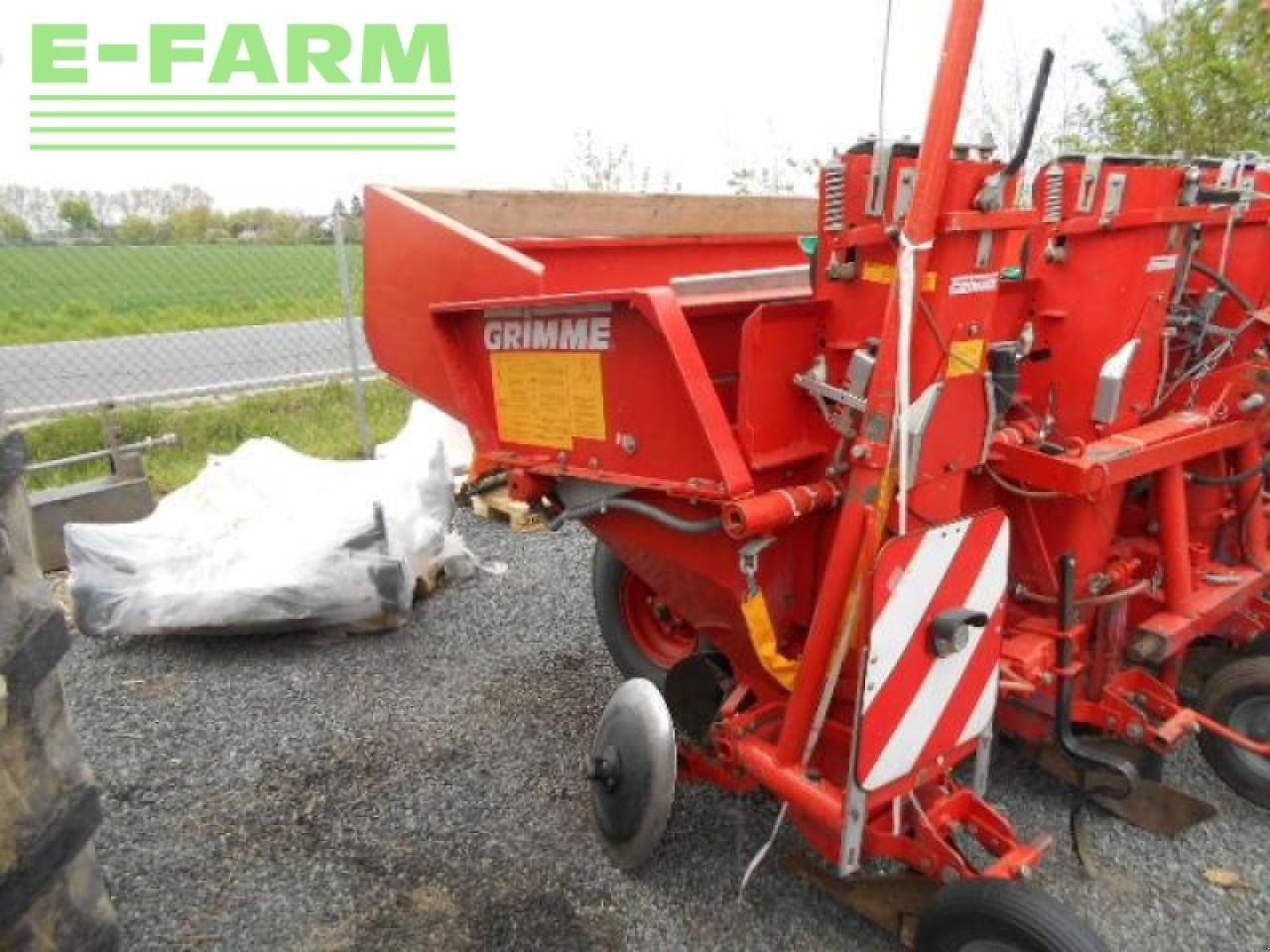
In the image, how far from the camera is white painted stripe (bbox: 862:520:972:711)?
174 centimetres

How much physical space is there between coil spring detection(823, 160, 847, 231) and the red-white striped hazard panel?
2.15 ft

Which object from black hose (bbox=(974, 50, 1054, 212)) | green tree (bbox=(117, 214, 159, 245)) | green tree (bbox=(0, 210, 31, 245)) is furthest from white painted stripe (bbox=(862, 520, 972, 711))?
green tree (bbox=(117, 214, 159, 245))

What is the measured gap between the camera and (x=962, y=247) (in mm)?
1659

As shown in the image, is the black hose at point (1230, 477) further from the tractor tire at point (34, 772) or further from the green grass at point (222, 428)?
the green grass at point (222, 428)

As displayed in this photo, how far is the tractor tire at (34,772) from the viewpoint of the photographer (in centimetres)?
146

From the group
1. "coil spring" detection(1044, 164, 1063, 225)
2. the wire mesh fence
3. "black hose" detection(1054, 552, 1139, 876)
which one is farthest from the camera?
the wire mesh fence

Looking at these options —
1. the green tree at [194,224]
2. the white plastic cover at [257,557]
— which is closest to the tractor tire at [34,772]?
the white plastic cover at [257,557]

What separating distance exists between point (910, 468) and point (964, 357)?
24 centimetres

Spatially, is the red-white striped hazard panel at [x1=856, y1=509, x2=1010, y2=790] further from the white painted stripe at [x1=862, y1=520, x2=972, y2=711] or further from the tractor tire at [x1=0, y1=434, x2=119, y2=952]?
the tractor tire at [x1=0, y1=434, x2=119, y2=952]

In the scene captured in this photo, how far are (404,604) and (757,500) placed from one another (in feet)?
6.63

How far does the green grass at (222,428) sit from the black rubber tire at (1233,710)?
4778 millimetres

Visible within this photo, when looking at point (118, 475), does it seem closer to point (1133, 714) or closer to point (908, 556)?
point (908, 556)

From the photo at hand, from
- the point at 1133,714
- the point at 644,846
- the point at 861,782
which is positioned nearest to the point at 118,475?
the point at 644,846

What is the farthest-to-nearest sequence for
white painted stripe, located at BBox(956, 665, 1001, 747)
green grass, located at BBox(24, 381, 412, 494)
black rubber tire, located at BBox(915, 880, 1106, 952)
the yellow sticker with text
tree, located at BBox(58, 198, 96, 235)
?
tree, located at BBox(58, 198, 96, 235) < green grass, located at BBox(24, 381, 412, 494) < the yellow sticker with text < white painted stripe, located at BBox(956, 665, 1001, 747) < black rubber tire, located at BBox(915, 880, 1106, 952)
